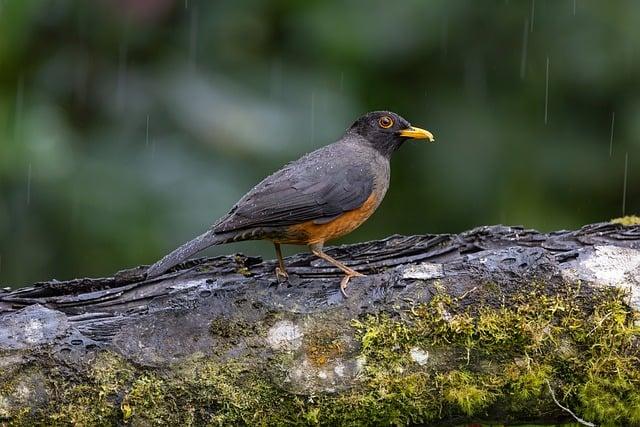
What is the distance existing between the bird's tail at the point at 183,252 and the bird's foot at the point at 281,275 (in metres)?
0.35

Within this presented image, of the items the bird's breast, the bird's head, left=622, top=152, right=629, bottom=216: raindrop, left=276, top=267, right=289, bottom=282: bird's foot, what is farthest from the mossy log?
left=622, top=152, right=629, bottom=216: raindrop

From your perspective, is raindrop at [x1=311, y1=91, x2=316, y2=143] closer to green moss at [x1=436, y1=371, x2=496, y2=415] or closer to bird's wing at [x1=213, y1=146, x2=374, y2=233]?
bird's wing at [x1=213, y1=146, x2=374, y2=233]

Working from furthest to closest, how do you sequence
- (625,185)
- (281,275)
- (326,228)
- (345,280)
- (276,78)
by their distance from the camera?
(625,185) < (276,78) < (326,228) < (281,275) < (345,280)

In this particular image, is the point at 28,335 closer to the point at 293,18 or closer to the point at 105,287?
the point at 105,287

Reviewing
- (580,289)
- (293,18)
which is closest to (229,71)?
(293,18)

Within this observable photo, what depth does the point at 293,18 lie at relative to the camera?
608 centimetres

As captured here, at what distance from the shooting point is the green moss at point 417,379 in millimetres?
3629

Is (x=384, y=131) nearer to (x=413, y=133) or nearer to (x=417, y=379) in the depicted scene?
(x=413, y=133)

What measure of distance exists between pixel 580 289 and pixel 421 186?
2.81m

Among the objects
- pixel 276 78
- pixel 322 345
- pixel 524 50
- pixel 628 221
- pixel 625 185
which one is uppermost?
pixel 524 50

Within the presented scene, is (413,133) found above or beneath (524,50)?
beneath

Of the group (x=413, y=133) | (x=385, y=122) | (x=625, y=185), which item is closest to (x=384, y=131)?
(x=385, y=122)

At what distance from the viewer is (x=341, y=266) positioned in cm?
429

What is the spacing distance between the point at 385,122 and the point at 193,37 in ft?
3.93
